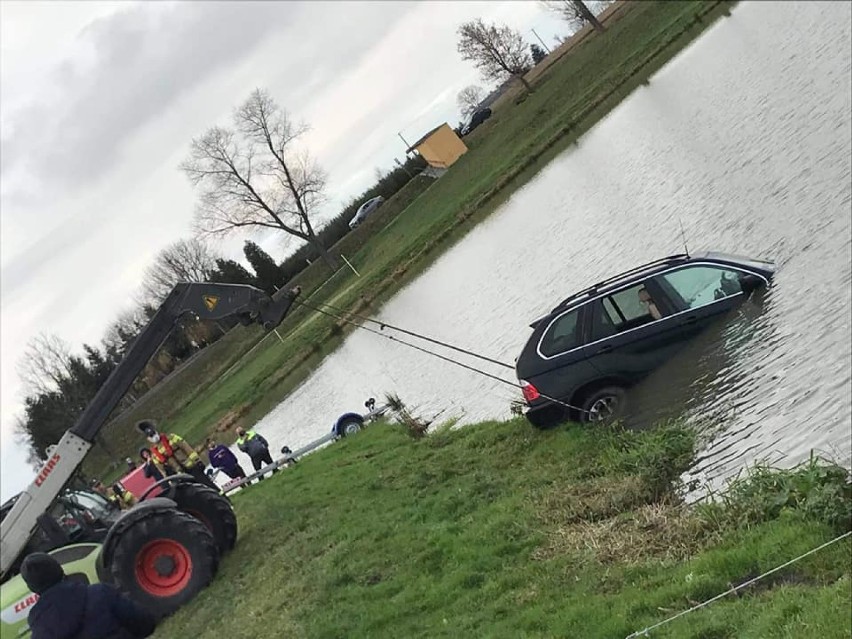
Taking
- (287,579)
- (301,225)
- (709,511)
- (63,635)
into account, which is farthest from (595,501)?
(301,225)

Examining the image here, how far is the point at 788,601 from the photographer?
5.86m

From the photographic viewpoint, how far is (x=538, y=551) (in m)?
8.72

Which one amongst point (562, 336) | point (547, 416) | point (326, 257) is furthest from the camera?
point (326, 257)

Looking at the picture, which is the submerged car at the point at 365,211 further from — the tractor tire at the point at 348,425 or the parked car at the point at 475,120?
the tractor tire at the point at 348,425

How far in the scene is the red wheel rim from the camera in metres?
12.1

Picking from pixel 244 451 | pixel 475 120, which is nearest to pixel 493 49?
pixel 475 120

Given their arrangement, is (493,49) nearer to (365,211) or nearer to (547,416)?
(365,211)

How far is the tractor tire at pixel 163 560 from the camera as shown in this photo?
1178 cm

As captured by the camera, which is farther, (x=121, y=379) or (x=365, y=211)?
(x=365, y=211)

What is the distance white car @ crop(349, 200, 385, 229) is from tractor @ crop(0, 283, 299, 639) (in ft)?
181

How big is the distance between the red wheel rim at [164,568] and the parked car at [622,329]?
224 inches

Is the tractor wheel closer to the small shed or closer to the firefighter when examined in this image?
the firefighter

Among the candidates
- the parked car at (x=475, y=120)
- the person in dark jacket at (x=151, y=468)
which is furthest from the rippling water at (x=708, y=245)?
the parked car at (x=475, y=120)

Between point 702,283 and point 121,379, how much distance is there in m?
9.26
